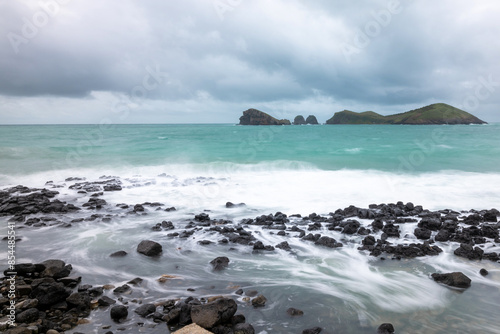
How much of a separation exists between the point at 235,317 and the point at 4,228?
988 cm

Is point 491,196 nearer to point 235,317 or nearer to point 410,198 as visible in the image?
point 410,198

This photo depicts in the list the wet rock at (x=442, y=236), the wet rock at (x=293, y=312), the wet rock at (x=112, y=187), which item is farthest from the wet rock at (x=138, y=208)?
the wet rock at (x=442, y=236)

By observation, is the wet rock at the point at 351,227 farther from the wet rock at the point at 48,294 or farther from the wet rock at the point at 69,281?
the wet rock at the point at 48,294

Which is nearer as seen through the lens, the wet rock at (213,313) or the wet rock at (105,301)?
the wet rock at (213,313)

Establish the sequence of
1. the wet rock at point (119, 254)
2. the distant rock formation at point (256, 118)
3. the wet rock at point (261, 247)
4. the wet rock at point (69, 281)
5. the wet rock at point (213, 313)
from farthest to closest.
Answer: the distant rock formation at point (256, 118)
the wet rock at point (261, 247)
the wet rock at point (119, 254)
the wet rock at point (69, 281)
the wet rock at point (213, 313)

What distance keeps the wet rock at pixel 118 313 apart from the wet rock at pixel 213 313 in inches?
50.5

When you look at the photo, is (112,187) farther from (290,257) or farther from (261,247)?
(290,257)

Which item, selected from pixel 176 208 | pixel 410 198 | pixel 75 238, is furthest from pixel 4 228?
pixel 410 198

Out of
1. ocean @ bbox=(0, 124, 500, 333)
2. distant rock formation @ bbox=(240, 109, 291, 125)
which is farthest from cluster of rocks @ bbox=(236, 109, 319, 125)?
ocean @ bbox=(0, 124, 500, 333)

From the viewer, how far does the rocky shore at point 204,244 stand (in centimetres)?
518

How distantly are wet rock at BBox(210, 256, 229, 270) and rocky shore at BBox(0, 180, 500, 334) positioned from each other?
0.08 feet

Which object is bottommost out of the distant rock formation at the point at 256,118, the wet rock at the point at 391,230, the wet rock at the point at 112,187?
the wet rock at the point at 112,187

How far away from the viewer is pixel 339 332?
5.09 m

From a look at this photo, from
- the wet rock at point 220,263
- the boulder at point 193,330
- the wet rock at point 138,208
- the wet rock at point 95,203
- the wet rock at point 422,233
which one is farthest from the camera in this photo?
the wet rock at point 95,203
